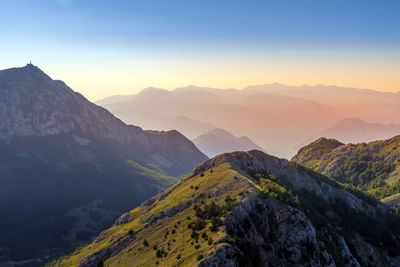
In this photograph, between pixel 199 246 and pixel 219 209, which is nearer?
pixel 199 246

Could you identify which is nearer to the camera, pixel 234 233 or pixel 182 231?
pixel 234 233

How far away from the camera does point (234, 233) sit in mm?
84125

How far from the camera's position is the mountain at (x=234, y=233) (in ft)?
267

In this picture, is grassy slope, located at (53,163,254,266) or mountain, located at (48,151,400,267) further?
mountain, located at (48,151,400,267)

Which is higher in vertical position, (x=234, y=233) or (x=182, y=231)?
(x=234, y=233)

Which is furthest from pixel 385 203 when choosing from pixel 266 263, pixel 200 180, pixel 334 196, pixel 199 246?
pixel 199 246

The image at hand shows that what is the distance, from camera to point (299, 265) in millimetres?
85812

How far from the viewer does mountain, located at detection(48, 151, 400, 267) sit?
267ft

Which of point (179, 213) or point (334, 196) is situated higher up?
point (179, 213)

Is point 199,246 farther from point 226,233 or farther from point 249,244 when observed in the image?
point 249,244

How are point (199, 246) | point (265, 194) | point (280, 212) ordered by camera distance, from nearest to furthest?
point (199, 246), point (280, 212), point (265, 194)

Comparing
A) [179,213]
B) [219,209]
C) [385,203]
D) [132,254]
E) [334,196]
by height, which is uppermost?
[219,209]

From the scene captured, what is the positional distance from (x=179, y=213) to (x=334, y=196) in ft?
375

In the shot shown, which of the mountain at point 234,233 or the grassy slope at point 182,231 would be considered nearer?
the grassy slope at point 182,231
